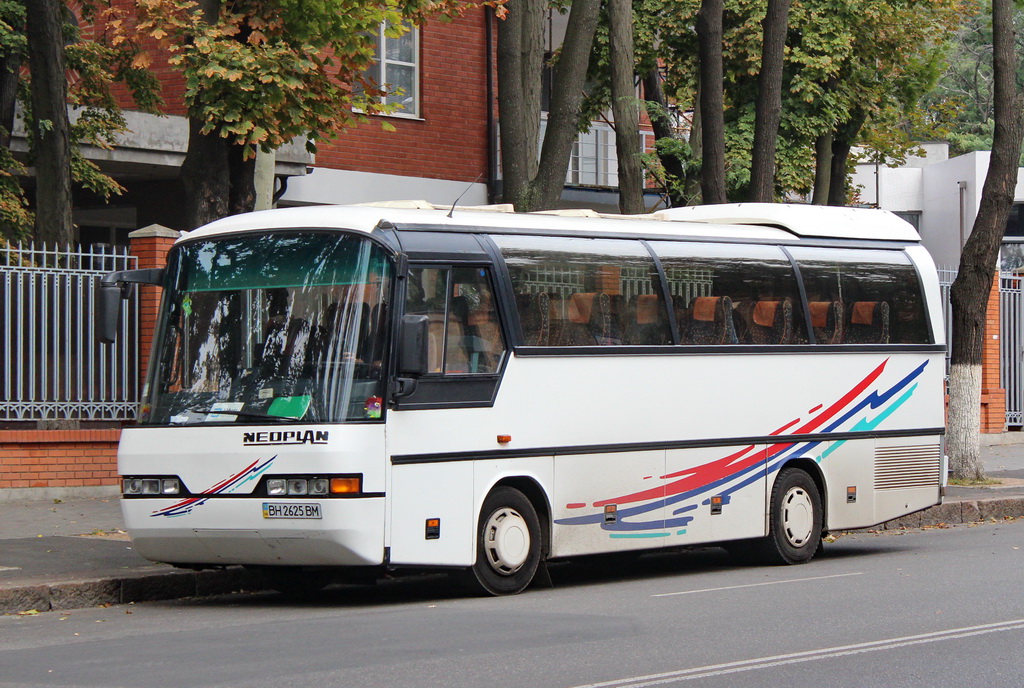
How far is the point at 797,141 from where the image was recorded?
93.8 feet

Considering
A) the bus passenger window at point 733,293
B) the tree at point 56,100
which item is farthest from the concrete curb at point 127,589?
the tree at point 56,100

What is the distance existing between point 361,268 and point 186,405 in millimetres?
1585

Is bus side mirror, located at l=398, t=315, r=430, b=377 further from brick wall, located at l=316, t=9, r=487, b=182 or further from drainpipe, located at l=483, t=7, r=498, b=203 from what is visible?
drainpipe, located at l=483, t=7, r=498, b=203

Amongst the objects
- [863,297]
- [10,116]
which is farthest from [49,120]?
[863,297]

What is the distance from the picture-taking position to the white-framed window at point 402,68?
27.2m

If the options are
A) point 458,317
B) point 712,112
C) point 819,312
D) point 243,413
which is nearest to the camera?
point 243,413

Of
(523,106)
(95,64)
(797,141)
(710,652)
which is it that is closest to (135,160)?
(95,64)

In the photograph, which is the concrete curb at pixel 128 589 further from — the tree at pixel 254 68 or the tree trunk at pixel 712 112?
the tree trunk at pixel 712 112

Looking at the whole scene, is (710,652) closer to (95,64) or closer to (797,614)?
(797,614)

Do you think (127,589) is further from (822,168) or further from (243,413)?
(822,168)

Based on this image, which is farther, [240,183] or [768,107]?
[768,107]

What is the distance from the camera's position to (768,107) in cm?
1908

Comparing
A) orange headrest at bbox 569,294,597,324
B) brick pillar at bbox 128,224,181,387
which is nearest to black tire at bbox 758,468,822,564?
orange headrest at bbox 569,294,597,324

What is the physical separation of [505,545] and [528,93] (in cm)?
761
